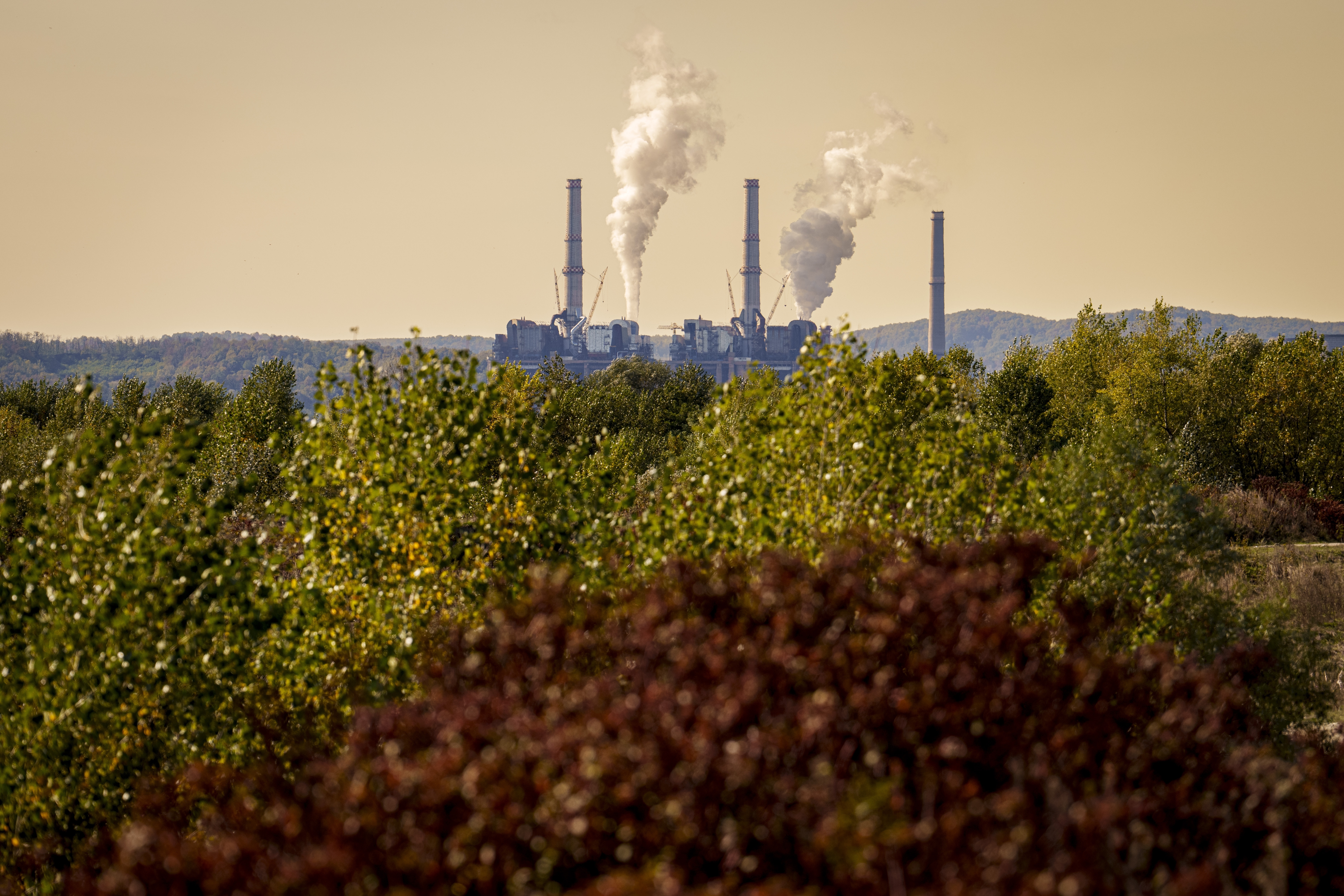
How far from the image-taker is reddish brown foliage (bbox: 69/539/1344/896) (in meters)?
4.47

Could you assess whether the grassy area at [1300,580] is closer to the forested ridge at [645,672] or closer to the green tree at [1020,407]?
the forested ridge at [645,672]

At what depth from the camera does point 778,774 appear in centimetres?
495

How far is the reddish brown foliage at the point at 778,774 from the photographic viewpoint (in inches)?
176

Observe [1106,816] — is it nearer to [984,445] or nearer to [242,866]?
[242,866]

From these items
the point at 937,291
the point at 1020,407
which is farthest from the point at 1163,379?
the point at 937,291

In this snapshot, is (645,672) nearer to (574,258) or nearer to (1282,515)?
(1282,515)

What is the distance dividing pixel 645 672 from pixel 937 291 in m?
158

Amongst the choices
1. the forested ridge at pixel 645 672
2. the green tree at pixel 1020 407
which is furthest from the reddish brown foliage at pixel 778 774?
the green tree at pixel 1020 407

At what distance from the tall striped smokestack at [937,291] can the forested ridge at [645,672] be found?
144m

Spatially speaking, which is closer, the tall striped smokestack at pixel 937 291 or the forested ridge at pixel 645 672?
the forested ridge at pixel 645 672

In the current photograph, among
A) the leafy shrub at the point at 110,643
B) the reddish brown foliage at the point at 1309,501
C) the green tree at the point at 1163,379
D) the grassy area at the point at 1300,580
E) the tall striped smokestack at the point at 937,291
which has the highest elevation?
the tall striped smokestack at the point at 937,291

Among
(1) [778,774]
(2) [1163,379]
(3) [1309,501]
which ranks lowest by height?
(3) [1309,501]

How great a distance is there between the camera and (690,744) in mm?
4719

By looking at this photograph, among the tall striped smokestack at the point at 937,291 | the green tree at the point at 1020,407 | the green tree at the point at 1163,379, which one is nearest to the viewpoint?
the green tree at the point at 1163,379
